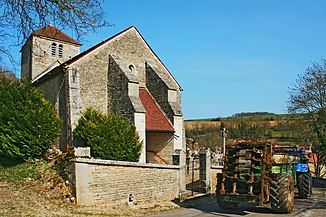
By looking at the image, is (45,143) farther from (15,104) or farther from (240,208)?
(240,208)

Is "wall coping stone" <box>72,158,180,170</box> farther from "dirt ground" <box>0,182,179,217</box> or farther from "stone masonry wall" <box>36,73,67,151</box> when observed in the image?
"stone masonry wall" <box>36,73,67,151</box>

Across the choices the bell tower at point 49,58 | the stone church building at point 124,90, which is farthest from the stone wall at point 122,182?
the bell tower at point 49,58

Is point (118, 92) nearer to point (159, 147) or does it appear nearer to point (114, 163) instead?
point (159, 147)

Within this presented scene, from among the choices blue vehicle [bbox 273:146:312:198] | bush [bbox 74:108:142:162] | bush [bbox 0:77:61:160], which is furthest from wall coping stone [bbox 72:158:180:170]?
blue vehicle [bbox 273:146:312:198]

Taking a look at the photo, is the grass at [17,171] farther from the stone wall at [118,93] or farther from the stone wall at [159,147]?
the stone wall at [159,147]

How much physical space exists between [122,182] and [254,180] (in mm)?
5293

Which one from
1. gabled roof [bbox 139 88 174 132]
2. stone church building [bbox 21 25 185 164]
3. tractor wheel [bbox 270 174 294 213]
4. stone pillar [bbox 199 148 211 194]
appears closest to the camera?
tractor wheel [bbox 270 174 294 213]

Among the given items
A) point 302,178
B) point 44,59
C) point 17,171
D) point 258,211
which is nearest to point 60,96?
point 17,171

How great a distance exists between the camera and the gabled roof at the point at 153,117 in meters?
20.4

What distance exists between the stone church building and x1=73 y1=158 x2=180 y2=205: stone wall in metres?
3.23

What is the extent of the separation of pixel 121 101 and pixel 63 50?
1398 cm

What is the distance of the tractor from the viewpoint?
10.5m

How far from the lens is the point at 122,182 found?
13.9m

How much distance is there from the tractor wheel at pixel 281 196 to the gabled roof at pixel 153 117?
400 inches
